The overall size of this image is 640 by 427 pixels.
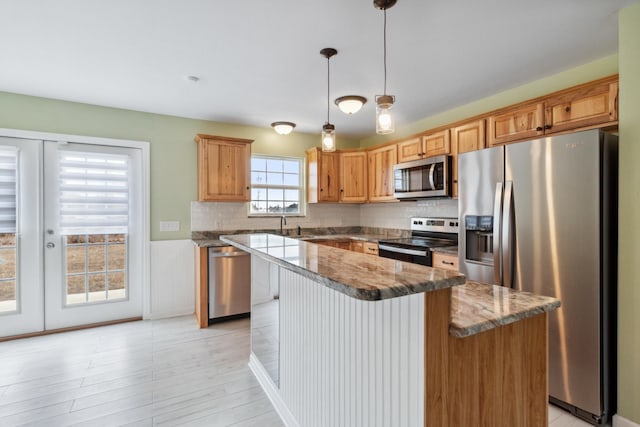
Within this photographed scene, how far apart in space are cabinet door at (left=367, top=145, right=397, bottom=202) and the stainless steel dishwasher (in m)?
1.97

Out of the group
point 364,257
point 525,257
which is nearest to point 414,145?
point 525,257

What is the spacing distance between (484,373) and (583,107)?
7.56 feet

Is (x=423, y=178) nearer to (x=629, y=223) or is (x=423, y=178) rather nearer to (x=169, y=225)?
(x=629, y=223)

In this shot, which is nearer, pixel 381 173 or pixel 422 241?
pixel 422 241

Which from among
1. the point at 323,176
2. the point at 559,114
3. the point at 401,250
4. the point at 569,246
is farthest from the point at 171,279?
the point at 559,114

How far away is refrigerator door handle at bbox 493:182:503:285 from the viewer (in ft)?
7.96

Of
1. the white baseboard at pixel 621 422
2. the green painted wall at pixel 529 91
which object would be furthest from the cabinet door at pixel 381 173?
the white baseboard at pixel 621 422

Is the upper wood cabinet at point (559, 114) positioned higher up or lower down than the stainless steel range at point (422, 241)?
higher up

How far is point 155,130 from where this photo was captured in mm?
3885

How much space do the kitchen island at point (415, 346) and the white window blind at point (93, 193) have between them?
9.54 ft

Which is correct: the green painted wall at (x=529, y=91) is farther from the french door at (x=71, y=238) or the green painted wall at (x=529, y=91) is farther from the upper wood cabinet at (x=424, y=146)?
the french door at (x=71, y=238)

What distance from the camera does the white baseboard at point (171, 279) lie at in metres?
3.84

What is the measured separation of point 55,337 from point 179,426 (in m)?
2.29

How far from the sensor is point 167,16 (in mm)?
2004
